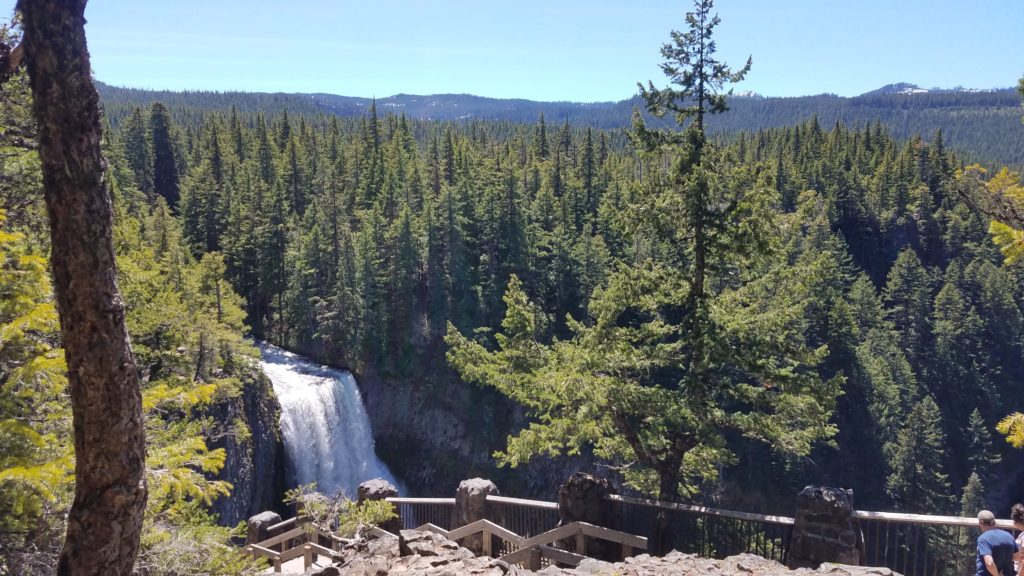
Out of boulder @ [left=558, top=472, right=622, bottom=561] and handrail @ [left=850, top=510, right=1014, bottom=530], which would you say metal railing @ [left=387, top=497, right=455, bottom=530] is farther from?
handrail @ [left=850, top=510, right=1014, bottom=530]

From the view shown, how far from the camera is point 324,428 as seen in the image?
3059cm

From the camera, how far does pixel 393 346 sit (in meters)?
39.2

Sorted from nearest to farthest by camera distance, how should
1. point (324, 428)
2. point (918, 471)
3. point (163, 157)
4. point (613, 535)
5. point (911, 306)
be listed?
point (613, 535) < point (324, 428) < point (918, 471) < point (911, 306) < point (163, 157)

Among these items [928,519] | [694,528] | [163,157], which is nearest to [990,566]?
[928,519]

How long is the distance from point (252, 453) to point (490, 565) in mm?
19965

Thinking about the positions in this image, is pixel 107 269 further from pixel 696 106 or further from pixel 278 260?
pixel 278 260

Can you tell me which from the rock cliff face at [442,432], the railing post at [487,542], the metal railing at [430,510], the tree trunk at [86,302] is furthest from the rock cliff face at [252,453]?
the tree trunk at [86,302]

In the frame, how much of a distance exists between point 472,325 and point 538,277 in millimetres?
5752

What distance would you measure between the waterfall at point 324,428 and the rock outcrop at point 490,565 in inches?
847

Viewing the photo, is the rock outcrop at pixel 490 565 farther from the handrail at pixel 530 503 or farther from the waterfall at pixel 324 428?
the waterfall at pixel 324 428

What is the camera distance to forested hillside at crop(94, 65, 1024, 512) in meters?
38.6

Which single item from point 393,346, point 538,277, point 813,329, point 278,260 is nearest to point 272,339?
point 278,260

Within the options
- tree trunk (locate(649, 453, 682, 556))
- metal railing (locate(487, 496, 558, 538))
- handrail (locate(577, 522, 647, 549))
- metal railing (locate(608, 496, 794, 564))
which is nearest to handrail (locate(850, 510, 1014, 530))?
metal railing (locate(608, 496, 794, 564))

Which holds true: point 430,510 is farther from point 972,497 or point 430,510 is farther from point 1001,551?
point 972,497
